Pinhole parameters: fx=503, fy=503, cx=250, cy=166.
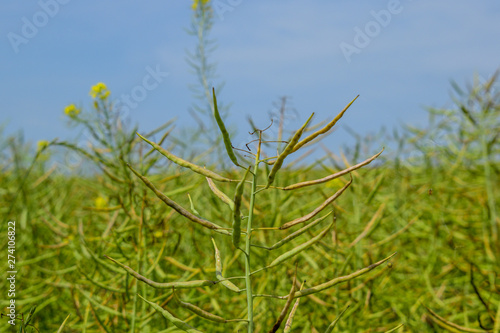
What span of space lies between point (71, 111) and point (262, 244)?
Answer: 812 millimetres

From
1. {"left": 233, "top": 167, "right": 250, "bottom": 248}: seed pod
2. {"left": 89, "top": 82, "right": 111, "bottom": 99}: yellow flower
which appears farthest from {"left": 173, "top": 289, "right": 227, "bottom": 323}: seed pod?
{"left": 89, "top": 82, "right": 111, "bottom": 99}: yellow flower

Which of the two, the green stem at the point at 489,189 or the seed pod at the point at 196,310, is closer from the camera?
the seed pod at the point at 196,310

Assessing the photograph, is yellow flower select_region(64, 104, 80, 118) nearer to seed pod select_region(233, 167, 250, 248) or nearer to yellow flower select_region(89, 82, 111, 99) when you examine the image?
yellow flower select_region(89, 82, 111, 99)

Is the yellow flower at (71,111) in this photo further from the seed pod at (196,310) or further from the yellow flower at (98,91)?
the seed pod at (196,310)

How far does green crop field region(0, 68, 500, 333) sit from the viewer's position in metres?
1.34

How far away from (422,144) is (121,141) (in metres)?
1.69

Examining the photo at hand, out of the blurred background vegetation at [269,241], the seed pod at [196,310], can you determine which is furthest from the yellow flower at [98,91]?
the seed pod at [196,310]

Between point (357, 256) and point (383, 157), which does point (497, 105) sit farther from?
point (357, 256)

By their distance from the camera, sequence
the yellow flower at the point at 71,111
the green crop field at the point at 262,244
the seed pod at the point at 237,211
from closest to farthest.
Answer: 1. the seed pod at the point at 237,211
2. the green crop field at the point at 262,244
3. the yellow flower at the point at 71,111

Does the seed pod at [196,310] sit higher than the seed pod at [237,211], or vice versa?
the seed pod at [237,211]

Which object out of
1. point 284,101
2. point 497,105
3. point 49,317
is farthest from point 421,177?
point 49,317

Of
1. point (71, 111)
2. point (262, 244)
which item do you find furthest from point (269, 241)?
point (71, 111)

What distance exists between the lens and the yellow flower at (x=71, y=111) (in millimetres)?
1753

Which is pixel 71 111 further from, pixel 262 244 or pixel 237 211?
pixel 237 211
